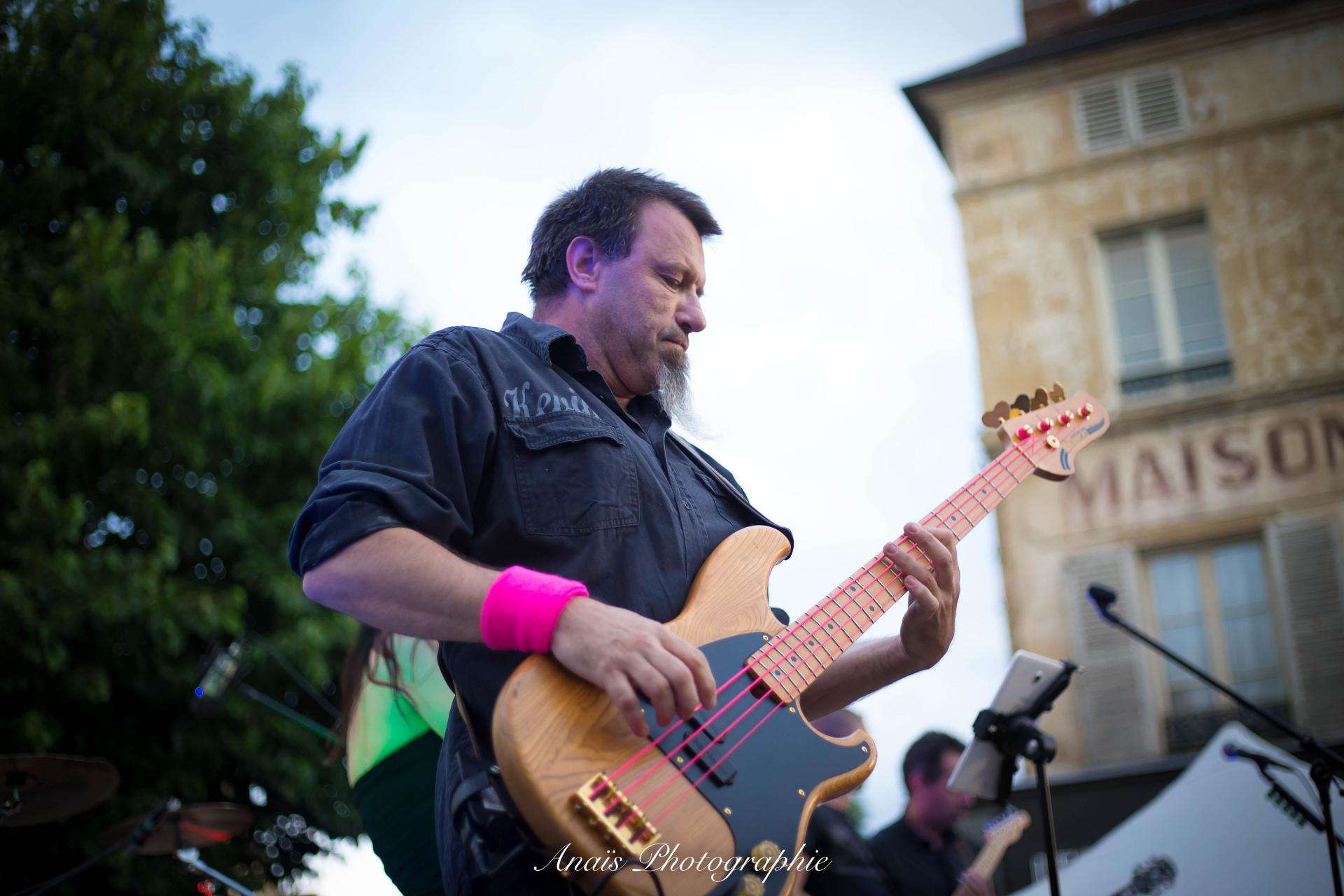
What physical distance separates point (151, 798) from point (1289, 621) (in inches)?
426

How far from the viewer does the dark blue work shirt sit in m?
2.24

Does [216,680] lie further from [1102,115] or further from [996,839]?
[1102,115]

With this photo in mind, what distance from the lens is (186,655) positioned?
1011 cm

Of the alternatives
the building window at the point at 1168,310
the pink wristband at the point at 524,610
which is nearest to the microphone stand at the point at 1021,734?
the pink wristband at the point at 524,610

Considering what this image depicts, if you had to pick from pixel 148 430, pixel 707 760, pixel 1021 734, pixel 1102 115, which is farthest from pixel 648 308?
pixel 1102 115

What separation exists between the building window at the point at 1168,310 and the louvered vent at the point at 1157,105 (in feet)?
3.90

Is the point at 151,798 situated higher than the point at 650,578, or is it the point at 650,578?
the point at 650,578

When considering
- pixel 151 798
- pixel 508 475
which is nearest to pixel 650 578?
pixel 508 475

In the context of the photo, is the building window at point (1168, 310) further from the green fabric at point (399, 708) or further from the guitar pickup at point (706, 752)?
the guitar pickup at point (706, 752)

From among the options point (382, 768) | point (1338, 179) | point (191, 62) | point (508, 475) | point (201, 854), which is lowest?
point (201, 854)

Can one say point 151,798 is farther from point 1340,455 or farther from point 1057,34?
point 1057,34

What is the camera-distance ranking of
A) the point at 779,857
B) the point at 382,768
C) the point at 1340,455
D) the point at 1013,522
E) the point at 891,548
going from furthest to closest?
the point at 1013,522 → the point at 1340,455 → the point at 382,768 → the point at 891,548 → the point at 779,857

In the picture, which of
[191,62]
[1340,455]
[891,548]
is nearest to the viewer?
[891,548]

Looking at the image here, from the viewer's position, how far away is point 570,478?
2.47m
